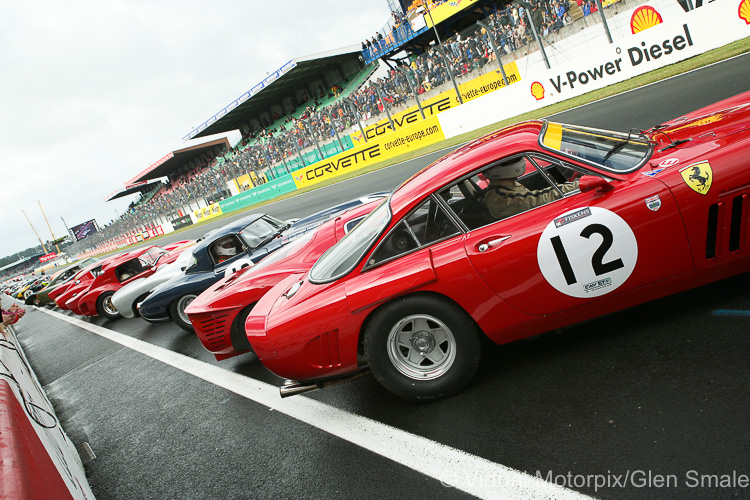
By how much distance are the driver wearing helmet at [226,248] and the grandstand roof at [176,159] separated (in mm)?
53241

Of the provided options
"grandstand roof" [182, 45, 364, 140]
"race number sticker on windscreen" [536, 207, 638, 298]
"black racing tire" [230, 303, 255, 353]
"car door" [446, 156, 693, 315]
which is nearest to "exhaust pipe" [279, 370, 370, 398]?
"car door" [446, 156, 693, 315]

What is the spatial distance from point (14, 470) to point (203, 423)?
2.43 metres

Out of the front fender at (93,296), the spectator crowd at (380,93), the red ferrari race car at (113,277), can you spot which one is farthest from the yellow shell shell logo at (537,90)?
the front fender at (93,296)

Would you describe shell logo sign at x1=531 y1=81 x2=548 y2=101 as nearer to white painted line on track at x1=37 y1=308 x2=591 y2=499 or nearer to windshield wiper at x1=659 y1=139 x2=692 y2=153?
windshield wiper at x1=659 y1=139 x2=692 y2=153

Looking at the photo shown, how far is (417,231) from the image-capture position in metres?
3.21

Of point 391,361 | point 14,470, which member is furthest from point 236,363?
point 14,470

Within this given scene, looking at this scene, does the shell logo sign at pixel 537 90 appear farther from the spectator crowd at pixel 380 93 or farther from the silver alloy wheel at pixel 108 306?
the silver alloy wheel at pixel 108 306

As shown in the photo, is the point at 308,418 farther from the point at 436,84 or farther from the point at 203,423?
the point at 436,84

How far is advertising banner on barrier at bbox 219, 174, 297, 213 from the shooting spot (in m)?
29.1

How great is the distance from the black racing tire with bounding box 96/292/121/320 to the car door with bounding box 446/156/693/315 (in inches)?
432

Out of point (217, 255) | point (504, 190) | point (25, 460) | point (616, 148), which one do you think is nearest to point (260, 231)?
point (217, 255)

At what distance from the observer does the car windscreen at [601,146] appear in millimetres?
3031

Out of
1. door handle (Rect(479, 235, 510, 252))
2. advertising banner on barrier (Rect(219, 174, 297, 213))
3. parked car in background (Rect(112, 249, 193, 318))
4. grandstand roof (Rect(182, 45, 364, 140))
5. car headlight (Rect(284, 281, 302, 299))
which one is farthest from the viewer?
grandstand roof (Rect(182, 45, 364, 140))

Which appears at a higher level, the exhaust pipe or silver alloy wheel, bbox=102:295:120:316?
silver alloy wheel, bbox=102:295:120:316
